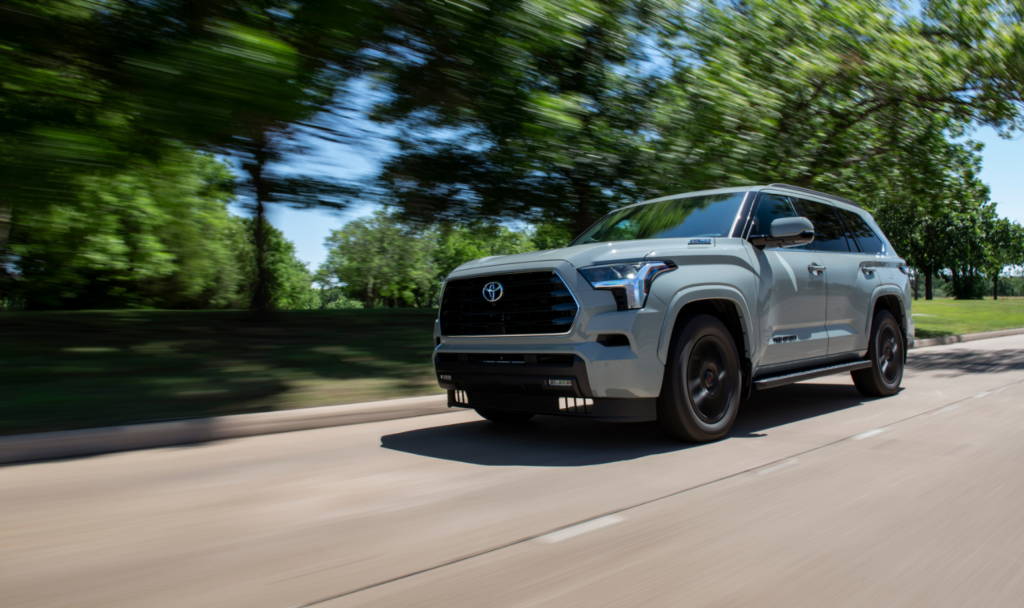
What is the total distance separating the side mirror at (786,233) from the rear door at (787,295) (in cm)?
8

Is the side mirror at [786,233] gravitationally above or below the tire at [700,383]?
above

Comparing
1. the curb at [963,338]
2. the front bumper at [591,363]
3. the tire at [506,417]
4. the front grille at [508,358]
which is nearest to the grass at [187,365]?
the tire at [506,417]

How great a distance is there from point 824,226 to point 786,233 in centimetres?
175

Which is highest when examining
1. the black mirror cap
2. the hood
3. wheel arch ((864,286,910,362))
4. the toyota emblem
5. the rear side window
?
the rear side window

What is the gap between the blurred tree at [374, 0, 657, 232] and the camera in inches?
351

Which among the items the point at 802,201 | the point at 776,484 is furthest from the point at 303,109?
the point at 776,484

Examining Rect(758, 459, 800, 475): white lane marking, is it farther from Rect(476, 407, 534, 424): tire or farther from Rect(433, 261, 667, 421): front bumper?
Rect(476, 407, 534, 424): tire

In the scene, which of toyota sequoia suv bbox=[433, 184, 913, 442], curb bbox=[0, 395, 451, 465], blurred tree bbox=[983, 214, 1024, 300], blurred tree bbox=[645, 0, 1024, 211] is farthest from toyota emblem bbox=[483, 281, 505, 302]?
blurred tree bbox=[983, 214, 1024, 300]

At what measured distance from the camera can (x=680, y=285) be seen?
509cm

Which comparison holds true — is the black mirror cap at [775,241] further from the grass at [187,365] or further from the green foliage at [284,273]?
the green foliage at [284,273]

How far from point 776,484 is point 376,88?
6779 millimetres

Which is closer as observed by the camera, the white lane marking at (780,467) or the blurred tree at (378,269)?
the white lane marking at (780,467)

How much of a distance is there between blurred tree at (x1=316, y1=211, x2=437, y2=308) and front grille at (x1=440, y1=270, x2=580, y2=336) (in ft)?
107

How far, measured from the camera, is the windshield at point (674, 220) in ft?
19.5
